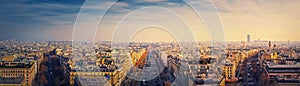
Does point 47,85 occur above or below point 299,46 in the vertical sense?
below

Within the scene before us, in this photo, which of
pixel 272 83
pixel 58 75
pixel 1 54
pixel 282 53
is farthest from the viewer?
pixel 282 53

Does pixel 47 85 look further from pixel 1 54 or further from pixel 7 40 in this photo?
pixel 1 54

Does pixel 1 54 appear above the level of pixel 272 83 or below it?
above

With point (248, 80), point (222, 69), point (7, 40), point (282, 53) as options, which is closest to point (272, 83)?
point (248, 80)

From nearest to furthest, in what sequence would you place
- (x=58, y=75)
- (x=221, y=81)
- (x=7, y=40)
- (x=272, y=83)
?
(x=221, y=81)
(x=272, y=83)
(x=58, y=75)
(x=7, y=40)

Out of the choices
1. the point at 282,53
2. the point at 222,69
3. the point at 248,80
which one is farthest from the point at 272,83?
the point at 282,53

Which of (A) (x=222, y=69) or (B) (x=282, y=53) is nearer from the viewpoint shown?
(A) (x=222, y=69)

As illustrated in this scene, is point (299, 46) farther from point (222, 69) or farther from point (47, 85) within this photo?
point (47, 85)

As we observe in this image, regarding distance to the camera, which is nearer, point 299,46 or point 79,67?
point 79,67

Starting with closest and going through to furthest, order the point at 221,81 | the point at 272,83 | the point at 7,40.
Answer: the point at 221,81, the point at 272,83, the point at 7,40
